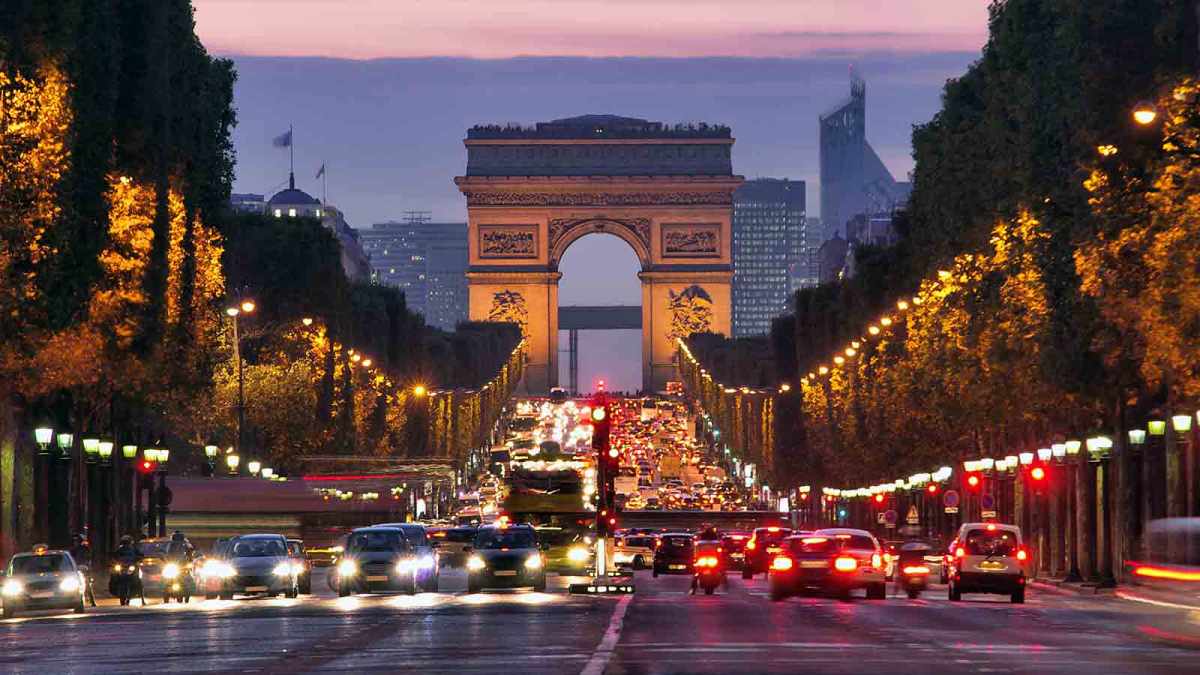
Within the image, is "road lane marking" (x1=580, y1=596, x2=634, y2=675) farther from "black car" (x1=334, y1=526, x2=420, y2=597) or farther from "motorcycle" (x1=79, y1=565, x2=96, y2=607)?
"motorcycle" (x1=79, y1=565, x2=96, y2=607)

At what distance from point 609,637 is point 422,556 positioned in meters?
26.1

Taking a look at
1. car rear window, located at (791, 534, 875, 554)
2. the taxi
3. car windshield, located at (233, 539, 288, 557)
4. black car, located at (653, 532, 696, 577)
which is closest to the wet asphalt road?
Answer: the taxi

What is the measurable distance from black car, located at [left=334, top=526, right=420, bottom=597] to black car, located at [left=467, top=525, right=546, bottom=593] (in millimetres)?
1857

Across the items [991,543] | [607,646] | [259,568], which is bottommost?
[607,646]

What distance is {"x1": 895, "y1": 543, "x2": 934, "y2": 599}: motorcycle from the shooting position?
60406mm

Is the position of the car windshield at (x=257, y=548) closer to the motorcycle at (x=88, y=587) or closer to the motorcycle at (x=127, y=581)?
the motorcycle at (x=127, y=581)

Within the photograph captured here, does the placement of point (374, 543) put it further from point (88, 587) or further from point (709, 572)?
point (709, 572)

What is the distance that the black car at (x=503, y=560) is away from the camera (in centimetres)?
5969

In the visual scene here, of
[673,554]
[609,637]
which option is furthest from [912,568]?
[609,637]

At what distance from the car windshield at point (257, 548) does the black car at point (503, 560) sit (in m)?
4.27

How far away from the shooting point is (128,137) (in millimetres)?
66625

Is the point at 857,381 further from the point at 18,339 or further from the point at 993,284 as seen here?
the point at 18,339

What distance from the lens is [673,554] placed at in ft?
276

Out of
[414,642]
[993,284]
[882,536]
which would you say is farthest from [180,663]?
[882,536]
